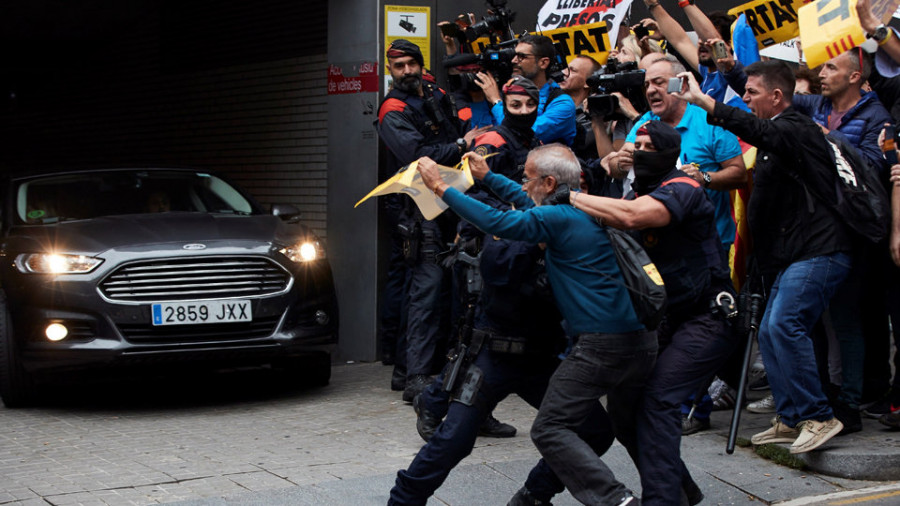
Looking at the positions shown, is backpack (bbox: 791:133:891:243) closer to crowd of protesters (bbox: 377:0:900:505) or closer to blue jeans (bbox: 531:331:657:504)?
crowd of protesters (bbox: 377:0:900:505)

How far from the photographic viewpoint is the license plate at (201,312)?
7375 mm

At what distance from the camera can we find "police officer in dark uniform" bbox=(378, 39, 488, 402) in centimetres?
770

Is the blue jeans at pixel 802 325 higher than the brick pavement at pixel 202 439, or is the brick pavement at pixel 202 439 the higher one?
the blue jeans at pixel 802 325

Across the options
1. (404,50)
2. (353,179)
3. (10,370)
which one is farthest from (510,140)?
(10,370)

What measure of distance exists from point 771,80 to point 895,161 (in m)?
1.10

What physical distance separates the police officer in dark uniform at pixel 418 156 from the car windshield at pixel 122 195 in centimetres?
162

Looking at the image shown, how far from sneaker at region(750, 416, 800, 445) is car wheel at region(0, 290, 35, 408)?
4.71 meters

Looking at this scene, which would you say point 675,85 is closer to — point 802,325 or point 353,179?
point 802,325

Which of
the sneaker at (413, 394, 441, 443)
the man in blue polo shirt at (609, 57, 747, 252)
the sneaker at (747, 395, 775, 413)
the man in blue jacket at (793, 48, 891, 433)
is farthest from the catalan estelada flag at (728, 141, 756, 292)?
the sneaker at (413, 394, 441, 443)

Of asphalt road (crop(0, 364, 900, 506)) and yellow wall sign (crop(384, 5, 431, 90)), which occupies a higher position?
yellow wall sign (crop(384, 5, 431, 90))

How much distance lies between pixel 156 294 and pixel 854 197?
4.33 meters

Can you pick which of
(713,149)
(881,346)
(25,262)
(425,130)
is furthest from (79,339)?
(881,346)

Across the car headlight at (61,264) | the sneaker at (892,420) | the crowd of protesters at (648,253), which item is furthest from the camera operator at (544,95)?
the car headlight at (61,264)

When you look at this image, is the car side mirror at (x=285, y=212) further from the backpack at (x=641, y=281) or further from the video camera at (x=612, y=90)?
the backpack at (x=641, y=281)
